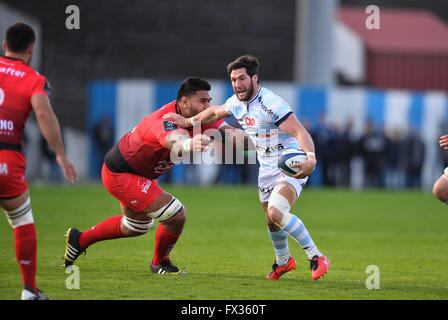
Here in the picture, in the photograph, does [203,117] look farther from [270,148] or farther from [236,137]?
[270,148]

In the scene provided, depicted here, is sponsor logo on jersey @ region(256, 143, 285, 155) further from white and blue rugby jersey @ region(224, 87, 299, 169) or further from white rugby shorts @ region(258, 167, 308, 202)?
white rugby shorts @ region(258, 167, 308, 202)

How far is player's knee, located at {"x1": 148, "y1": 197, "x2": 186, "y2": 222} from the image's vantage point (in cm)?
991

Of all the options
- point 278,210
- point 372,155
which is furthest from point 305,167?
point 372,155

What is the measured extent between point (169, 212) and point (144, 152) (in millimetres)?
727

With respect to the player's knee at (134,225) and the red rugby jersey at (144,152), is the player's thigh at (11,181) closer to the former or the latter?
the red rugby jersey at (144,152)

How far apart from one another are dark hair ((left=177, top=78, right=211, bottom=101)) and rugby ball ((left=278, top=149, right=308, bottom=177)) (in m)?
1.23

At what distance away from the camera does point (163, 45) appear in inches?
1459

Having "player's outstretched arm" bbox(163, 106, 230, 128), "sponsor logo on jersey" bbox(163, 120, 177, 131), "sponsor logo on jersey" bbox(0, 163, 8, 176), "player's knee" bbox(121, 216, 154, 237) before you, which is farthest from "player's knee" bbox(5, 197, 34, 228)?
"player's outstretched arm" bbox(163, 106, 230, 128)

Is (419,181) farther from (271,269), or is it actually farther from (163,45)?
(271,269)

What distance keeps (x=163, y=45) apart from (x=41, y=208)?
18.3m

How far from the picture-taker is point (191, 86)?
398 inches

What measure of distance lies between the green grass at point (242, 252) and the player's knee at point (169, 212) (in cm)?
67
